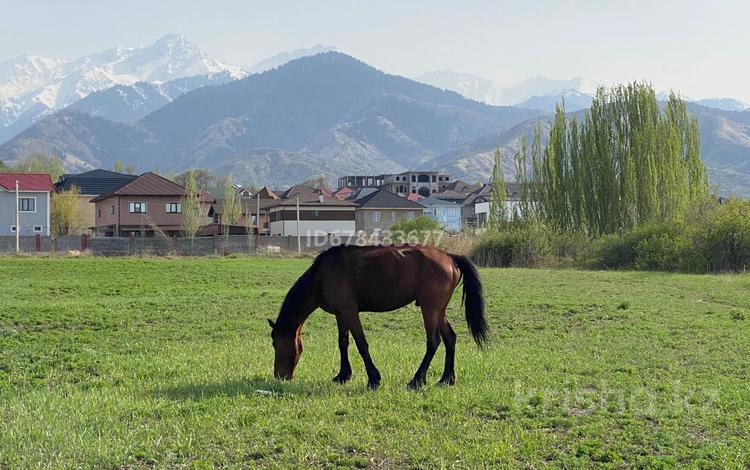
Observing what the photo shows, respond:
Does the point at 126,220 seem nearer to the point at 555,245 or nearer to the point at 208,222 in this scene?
the point at 208,222

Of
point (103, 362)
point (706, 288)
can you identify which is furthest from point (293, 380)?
point (706, 288)

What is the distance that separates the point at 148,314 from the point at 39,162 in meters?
121

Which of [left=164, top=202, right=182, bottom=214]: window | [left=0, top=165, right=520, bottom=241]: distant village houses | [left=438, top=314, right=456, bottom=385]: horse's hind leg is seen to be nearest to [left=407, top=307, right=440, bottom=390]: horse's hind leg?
[left=438, top=314, right=456, bottom=385]: horse's hind leg

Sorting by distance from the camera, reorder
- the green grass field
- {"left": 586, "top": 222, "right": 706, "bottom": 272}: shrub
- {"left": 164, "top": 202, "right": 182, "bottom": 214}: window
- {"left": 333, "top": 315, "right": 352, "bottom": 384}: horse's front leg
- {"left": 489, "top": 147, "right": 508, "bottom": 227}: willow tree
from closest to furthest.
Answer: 1. the green grass field
2. {"left": 333, "top": 315, "right": 352, "bottom": 384}: horse's front leg
3. {"left": 586, "top": 222, "right": 706, "bottom": 272}: shrub
4. {"left": 489, "top": 147, "right": 508, "bottom": 227}: willow tree
5. {"left": 164, "top": 202, "right": 182, "bottom": 214}: window

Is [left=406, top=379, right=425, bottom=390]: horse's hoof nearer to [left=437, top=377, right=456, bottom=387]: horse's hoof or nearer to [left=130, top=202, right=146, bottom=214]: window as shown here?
[left=437, top=377, right=456, bottom=387]: horse's hoof

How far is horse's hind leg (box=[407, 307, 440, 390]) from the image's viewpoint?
351 inches

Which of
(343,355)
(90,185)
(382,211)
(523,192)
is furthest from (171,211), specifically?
(343,355)

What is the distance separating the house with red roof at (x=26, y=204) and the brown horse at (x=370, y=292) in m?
64.5

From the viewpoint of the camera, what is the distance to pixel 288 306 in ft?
30.9

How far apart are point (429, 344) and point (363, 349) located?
30.1 inches

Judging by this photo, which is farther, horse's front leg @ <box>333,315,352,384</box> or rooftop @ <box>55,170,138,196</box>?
rooftop @ <box>55,170,138,196</box>

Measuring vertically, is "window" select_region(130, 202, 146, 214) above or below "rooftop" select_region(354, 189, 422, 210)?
below

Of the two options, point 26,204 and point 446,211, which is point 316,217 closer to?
point 26,204

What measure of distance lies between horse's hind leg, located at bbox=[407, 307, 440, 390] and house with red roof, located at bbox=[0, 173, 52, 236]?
215 feet
